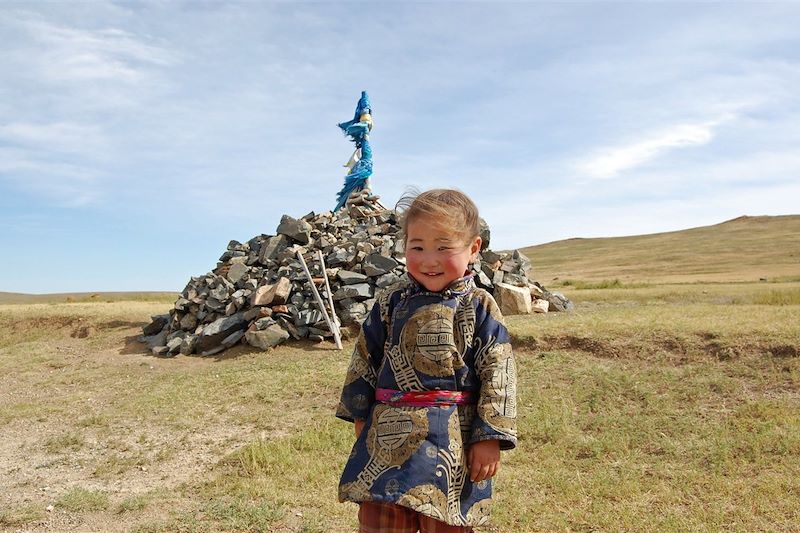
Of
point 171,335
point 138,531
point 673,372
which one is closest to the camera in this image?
point 138,531

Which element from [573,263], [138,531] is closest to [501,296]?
[138,531]

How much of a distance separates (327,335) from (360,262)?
7.60ft

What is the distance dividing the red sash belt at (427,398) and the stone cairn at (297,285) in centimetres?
988

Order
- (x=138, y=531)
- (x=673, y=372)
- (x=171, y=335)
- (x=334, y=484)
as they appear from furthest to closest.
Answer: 1. (x=171, y=335)
2. (x=673, y=372)
3. (x=334, y=484)
4. (x=138, y=531)

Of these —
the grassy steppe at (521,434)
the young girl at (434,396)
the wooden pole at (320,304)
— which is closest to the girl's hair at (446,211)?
the young girl at (434,396)

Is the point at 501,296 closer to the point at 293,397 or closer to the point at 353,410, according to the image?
the point at 293,397

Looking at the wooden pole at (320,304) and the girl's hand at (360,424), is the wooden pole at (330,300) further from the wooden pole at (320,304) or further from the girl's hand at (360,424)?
the girl's hand at (360,424)

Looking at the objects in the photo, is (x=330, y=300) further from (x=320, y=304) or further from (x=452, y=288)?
(x=452, y=288)

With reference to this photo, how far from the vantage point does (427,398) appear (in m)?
2.72

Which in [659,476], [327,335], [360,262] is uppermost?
[360,262]

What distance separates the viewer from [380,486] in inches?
103

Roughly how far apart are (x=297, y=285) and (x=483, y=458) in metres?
11.2

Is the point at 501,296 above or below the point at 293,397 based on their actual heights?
above

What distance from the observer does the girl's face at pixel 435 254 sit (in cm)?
280
